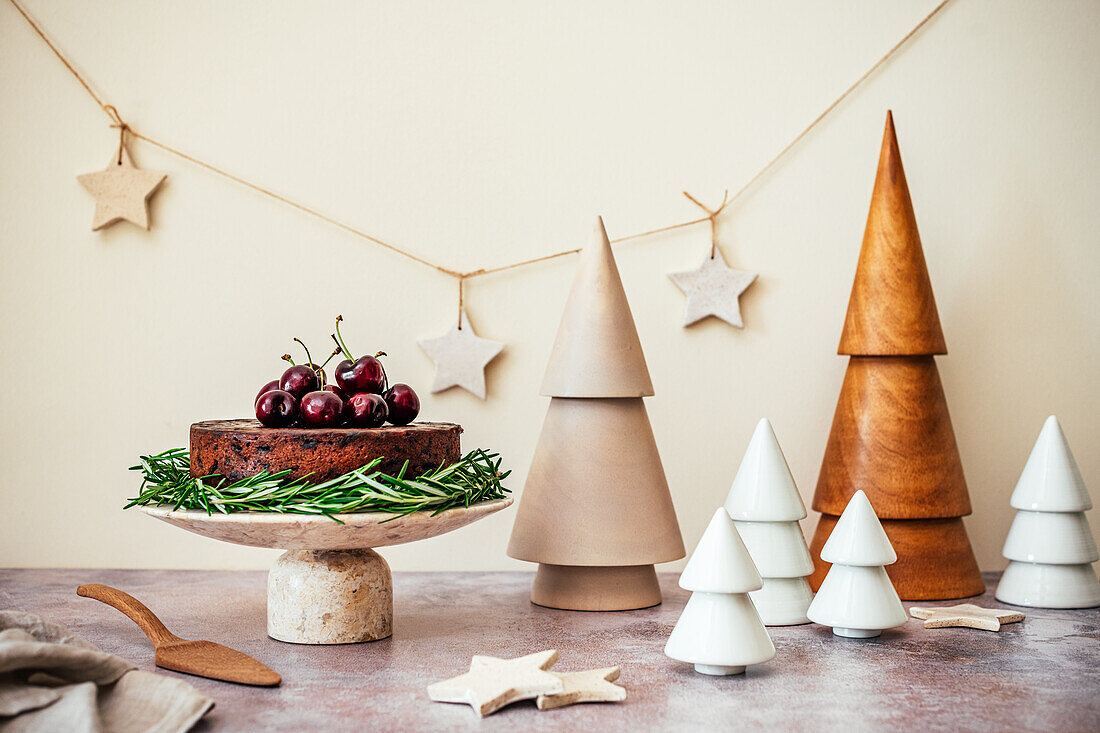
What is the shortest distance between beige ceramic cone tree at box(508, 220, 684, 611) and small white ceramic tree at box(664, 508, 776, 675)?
0.22m

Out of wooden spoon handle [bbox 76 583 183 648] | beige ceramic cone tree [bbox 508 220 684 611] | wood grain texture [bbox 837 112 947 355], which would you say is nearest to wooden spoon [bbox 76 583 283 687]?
wooden spoon handle [bbox 76 583 183 648]

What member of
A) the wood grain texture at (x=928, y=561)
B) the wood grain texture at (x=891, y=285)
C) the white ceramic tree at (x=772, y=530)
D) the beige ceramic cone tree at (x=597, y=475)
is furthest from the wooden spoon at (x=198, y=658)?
the wood grain texture at (x=891, y=285)

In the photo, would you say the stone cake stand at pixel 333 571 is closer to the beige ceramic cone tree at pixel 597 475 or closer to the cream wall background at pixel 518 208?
the beige ceramic cone tree at pixel 597 475

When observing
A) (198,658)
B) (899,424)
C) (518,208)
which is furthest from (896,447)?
(198,658)

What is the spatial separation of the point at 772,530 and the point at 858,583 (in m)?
0.12

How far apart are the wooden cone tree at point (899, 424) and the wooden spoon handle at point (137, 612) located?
76 cm

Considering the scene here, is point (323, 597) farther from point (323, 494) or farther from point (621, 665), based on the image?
point (621, 665)

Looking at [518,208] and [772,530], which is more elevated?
[518,208]

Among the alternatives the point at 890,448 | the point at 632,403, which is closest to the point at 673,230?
the point at 632,403

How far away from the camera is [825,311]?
4.37 ft

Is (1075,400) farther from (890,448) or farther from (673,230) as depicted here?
(673,230)

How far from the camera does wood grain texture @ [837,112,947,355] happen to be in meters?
1.16

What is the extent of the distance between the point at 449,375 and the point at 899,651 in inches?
26.7

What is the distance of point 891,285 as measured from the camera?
1.17 m
